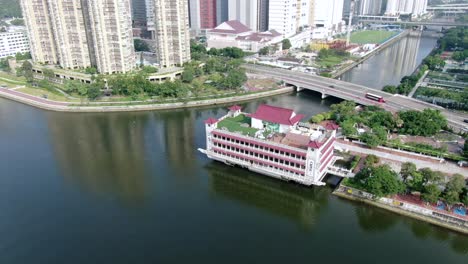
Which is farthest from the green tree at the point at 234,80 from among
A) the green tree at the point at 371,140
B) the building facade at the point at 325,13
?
the building facade at the point at 325,13

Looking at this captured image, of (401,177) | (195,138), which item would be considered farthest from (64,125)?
(401,177)

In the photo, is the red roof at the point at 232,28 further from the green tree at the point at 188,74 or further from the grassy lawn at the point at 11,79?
the grassy lawn at the point at 11,79

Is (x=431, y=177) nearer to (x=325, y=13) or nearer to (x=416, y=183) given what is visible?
(x=416, y=183)

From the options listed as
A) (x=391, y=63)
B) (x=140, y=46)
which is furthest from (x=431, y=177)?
(x=140, y=46)

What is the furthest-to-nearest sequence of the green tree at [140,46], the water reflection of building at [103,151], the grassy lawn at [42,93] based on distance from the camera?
the green tree at [140,46] → the grassy lawn at [42,93] → the water reflection of building at [103,151]

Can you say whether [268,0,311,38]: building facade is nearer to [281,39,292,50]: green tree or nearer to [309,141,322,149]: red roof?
[281,39,292,50]: green tree

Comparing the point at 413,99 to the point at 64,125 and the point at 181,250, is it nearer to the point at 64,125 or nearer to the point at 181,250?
the point at 181,250
